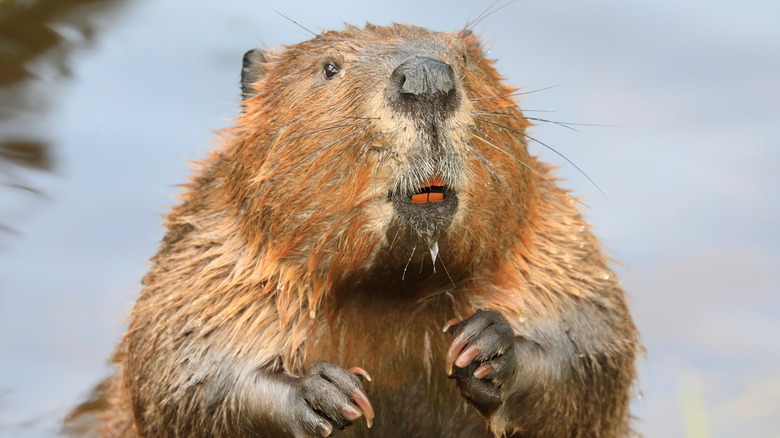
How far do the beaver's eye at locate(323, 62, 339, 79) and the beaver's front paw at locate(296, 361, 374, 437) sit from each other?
1120 mm

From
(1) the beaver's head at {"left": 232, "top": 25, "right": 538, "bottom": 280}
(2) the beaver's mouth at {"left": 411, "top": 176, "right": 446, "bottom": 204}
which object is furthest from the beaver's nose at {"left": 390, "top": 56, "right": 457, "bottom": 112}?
(2) the beaver's mouth at {"left": 411, "top": 176, "right": 446, "bottom": 204}

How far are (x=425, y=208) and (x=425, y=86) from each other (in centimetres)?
42

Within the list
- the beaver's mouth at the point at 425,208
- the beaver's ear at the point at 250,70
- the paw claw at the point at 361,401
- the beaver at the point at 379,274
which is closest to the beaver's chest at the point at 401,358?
the beaver at the point at 379,274

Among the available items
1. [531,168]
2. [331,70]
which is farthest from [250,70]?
[531,168]

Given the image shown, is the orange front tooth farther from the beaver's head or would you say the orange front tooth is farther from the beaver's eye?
the beaver's eye

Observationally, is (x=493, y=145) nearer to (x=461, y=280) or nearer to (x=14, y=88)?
(x=461, y=280)

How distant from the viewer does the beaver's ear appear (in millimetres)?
5801

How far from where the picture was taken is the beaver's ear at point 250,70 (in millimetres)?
5801

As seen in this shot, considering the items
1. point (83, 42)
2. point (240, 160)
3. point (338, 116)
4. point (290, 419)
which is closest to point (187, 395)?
point (290, 419)

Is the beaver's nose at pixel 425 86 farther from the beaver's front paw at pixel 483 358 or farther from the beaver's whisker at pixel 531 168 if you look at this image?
the beaver's front paw at pixel 483 358

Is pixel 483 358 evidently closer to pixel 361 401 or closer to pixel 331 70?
pixel 361 401

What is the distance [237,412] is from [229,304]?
0.45m

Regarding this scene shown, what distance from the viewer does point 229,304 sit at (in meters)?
5.21

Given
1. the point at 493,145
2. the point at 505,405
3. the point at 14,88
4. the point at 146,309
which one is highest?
the point at 14,88
